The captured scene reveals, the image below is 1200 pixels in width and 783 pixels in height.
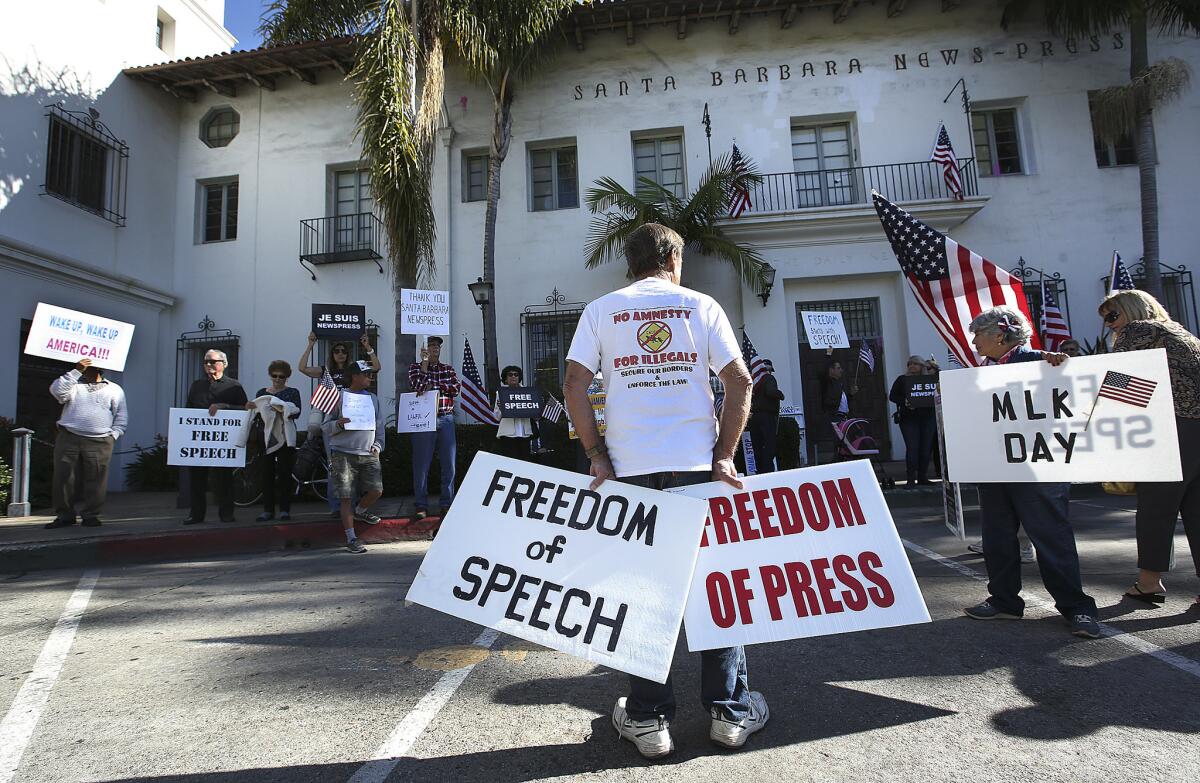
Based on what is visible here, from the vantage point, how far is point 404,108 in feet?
31.0

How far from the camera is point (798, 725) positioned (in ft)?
8.04

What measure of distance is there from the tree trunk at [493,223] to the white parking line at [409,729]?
29.4ft

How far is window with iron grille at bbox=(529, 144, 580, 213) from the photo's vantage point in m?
13.5

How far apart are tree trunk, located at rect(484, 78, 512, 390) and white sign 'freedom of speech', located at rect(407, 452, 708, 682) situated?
9327 mm

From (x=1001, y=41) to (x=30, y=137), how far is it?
17340 millimetres

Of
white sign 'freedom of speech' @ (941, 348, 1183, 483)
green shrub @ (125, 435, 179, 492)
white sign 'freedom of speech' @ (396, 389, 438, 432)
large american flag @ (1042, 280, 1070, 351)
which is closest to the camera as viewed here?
white sign 'freedom of speech' @ (941, 348, 1183, 483)

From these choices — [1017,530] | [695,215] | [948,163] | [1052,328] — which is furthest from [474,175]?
[1017,530]

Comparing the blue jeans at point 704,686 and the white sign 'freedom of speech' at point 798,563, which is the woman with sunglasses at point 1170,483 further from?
the blue jeans at point 704,686

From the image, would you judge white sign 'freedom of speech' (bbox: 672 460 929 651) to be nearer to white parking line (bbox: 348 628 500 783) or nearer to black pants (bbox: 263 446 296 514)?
white parking line (bbox: 348 628 500 783)

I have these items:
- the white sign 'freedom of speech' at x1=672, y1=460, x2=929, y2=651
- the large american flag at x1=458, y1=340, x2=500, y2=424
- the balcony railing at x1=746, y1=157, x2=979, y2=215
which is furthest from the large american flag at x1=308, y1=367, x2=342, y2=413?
the balcony railing at x1=746, y1=157, x2=979, y2=215

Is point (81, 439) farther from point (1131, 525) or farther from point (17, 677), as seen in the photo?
point (1131, 525)

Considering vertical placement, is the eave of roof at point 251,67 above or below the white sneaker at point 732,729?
above

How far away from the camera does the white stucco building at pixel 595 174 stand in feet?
39.0

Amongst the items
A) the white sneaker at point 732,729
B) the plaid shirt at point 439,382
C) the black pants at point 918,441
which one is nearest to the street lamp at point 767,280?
the black pants at point 918,441
